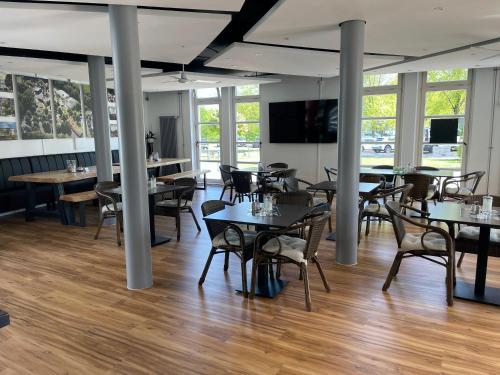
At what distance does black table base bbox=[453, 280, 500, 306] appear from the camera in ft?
11.4

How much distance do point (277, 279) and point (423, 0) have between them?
3.02 metres

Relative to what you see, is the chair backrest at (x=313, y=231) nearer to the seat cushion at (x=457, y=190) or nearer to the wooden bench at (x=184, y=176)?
the seat cushion at (x=457, y=190)

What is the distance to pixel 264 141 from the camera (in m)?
10.1

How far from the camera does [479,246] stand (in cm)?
348

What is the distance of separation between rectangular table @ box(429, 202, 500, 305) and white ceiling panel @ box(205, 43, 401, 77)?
3.31 meters

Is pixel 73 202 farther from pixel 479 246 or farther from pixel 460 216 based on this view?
pixel 479 246

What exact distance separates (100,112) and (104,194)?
1695 mm

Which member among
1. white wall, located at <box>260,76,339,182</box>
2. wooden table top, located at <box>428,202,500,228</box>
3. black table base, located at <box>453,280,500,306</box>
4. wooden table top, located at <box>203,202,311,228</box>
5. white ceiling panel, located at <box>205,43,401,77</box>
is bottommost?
black table base, located at <box>453,280,500,306</box>

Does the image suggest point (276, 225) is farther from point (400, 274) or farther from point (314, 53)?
point (314, 53)

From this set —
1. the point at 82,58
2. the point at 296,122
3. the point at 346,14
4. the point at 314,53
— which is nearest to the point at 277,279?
the point at 346,14

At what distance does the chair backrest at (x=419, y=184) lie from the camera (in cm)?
602

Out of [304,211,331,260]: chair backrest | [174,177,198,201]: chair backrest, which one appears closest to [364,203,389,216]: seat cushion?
[304,211,331,260]: chair backrest

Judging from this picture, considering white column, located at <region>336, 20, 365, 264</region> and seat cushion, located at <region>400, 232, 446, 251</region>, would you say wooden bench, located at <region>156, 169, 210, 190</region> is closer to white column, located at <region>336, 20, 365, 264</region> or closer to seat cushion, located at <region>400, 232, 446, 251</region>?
white column, located at <region>336, 20, 365, 264</region>

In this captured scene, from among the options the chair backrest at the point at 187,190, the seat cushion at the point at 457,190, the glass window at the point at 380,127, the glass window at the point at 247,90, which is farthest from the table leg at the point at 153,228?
the glass window at the point at 247,90
